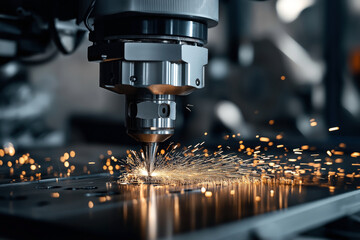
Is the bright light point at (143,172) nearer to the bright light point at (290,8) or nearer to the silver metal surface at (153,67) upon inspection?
the silver metal surface at (153,67)

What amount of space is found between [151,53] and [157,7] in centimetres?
7

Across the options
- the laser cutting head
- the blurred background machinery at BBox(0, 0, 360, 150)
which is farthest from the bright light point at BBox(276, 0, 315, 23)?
the laser cutting head

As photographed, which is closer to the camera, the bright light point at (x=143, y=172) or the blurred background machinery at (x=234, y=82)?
the bright light point at (x=143, y=172)

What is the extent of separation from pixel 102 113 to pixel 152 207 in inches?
24.4

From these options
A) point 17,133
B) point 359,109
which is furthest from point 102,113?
point 359,109

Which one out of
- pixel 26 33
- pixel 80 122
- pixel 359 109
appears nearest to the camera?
pixel 26 33

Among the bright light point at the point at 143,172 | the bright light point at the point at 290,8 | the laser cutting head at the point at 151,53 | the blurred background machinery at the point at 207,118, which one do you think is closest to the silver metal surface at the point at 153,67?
the laser cutting head at the point at 151,53

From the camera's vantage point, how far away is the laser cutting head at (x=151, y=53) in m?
0.75

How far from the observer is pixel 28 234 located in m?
0.56

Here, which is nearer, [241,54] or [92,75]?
[92,75]

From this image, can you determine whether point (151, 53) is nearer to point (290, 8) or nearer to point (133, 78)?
point (133, 78)

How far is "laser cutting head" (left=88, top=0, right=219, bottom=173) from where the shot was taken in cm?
75

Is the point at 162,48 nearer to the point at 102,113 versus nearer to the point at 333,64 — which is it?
the point at 102,113

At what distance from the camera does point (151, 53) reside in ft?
2.45
